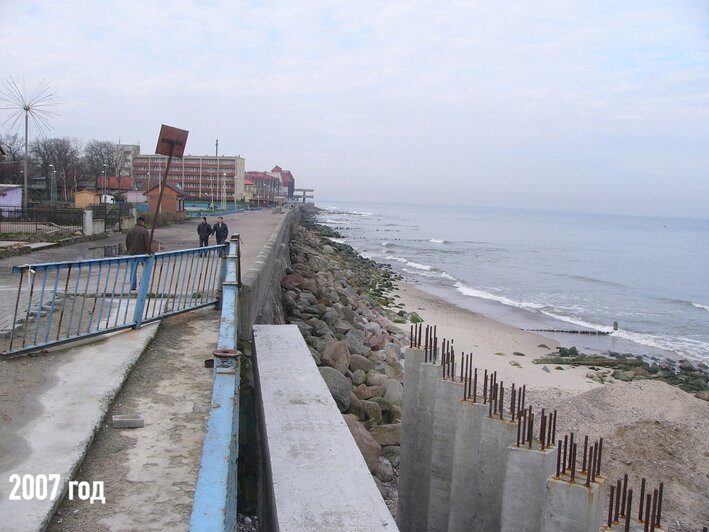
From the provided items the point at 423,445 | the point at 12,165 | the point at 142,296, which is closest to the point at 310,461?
the point at 423,445

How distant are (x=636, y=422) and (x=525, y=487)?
5861 millimetres

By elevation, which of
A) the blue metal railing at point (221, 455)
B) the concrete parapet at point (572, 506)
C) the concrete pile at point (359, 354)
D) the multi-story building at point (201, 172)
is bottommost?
the concrete pile at point (359, 354)

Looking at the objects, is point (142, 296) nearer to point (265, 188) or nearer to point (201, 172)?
point (201, 172)

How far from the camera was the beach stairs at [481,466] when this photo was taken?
4.79 m

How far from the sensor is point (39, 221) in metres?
25.6

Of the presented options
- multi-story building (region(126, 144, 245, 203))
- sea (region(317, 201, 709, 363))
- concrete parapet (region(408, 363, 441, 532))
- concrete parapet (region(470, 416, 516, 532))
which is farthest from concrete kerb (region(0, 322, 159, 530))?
multi-story building (region(126, 144, 245, 203))

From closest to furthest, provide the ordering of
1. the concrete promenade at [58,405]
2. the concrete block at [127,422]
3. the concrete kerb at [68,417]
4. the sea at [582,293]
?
the concrete kerb at [68,417], the concrete promenade at [58,405], the concrete block at [127,422], the sea at [582,293]

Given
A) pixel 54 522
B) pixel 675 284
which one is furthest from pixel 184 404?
pixel 675 284

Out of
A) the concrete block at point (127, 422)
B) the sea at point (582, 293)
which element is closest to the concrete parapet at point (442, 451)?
the concrete block at point (127, 422)

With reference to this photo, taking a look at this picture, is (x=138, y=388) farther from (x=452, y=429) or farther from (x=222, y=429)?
(x=452, y=429)

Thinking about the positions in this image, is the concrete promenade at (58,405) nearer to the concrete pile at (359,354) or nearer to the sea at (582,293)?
the concrete pile at (359,354)

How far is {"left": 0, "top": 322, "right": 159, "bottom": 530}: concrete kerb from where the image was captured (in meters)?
3.14

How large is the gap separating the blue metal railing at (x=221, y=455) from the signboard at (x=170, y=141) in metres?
3.31

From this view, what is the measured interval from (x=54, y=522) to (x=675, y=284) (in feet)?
151
